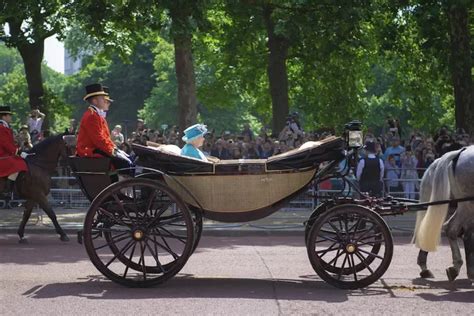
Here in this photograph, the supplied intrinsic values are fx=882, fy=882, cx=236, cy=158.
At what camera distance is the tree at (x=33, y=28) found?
77.9 feet

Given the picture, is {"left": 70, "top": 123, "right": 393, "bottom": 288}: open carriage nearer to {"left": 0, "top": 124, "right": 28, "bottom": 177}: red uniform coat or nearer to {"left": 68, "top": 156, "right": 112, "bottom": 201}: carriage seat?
{"left": 68, "top": 156, "right": 112, "bottom": 201}: carriage seat

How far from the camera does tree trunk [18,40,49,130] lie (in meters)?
28.7

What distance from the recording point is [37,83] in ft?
96.6

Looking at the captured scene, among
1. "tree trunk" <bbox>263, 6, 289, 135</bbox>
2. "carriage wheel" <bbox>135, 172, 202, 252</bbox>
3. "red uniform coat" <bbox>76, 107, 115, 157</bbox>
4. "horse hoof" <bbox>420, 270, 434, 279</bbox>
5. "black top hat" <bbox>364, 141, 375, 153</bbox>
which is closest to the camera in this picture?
"carriage wheel" <bbox>135, 172, 202, 252</bbox>

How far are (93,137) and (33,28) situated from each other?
16.9m

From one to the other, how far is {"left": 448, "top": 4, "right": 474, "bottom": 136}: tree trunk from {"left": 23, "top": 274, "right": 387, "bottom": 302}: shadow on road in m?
15.5

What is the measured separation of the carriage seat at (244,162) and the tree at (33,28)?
1482 cm

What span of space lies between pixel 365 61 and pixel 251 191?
91.8 feet

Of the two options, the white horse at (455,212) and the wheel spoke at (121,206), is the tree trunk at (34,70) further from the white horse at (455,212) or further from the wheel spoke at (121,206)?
the white horse at (455,212)

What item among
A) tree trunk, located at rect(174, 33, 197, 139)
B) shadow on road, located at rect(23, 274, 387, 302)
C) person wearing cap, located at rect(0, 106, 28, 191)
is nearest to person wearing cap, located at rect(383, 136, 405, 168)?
tree trunk, located at rect(174, 33, 197, 139)

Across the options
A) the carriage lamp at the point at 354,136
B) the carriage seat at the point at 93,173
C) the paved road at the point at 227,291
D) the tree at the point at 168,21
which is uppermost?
the tree at the point at 168,21

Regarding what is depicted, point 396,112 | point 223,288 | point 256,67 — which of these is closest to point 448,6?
point 256,67

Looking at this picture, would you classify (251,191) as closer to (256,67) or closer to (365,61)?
(256,67)

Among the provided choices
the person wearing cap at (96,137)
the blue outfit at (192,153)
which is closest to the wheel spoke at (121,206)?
the person wearing cap at (96,137)
